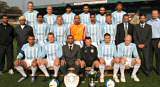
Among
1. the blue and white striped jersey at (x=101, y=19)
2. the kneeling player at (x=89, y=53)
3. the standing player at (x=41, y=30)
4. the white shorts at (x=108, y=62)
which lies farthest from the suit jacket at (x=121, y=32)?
the standing player at (x=41, y=30)

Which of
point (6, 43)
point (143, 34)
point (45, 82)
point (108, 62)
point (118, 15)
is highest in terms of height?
point (118, 15)

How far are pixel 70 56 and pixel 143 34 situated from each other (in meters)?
2.22

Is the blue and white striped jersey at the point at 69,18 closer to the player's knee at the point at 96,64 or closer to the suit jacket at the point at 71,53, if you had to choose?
the suit jacket at the point at 71,53

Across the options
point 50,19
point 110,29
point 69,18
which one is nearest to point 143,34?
point 110,29

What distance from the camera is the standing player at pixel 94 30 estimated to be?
36.0ft

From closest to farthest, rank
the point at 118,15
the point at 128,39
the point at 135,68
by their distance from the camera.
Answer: the point at 135,68 → the point at 128,39 → the point at 118,15

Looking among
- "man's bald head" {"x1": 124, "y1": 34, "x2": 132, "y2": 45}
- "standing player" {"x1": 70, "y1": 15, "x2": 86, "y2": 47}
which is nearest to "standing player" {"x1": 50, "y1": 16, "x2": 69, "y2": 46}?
"standing player" {"x1": 70, "y1": 15, "x2": 86, "y2": 47}

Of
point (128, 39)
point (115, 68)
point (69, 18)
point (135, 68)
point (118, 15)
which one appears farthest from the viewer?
point (69, 18)

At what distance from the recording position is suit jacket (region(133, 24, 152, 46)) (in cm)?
1081

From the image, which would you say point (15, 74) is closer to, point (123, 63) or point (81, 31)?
point (81, 31)

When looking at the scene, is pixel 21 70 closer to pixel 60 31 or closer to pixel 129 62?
pixel 60 31

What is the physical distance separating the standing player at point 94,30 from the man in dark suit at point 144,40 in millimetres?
998

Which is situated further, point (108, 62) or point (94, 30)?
point (94, 30)

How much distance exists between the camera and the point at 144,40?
10.9 metres
